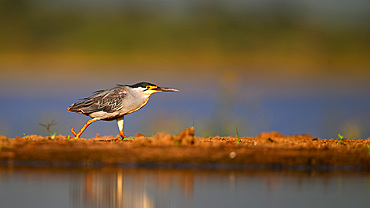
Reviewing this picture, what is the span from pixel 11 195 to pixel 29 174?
4.67 ft

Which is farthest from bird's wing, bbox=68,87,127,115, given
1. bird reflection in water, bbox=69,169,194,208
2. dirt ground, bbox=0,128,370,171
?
bird reflection in water, bbox=69,169,194,208

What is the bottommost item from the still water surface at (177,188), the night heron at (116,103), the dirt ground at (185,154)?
the still water surface at (177,188)

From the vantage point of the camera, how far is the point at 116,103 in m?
11.2

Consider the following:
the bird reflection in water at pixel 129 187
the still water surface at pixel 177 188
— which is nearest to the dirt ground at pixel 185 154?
the still water surface at pixel 177 188

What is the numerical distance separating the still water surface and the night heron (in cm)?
347

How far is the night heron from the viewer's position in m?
11.2

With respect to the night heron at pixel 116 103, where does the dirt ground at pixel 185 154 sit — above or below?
below

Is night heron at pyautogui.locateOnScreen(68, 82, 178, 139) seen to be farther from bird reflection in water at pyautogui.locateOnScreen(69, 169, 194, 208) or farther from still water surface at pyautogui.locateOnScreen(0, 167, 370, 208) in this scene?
bird reflection in water at pyautogui.locateOnScreen(69, 169, 194, 208)

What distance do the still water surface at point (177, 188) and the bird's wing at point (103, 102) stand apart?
3489 millimetres

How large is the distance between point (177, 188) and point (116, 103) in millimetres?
5276

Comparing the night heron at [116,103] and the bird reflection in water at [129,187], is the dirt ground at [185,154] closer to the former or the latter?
the bird reflection in water at [129,187]

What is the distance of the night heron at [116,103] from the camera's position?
11.2 meters

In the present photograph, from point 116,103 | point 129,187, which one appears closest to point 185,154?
point 129,187

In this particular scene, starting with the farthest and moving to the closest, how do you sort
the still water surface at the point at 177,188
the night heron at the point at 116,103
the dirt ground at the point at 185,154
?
the night heron at the point at 116,103
the dirt ground at the point at 185,154
the still water surface at the point at 177,188
